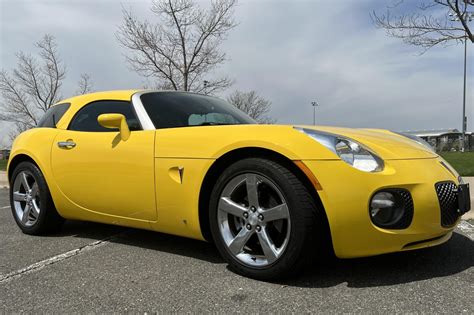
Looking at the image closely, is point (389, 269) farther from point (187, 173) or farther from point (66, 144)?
point (66, 144)

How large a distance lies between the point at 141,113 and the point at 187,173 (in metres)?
0.77

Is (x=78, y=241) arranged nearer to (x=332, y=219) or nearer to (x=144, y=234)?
(x=144, y=234)

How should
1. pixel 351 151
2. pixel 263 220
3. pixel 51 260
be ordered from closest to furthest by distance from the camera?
pixel 351 151, pixel 263 220, pixel 51 260

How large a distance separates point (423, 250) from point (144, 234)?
7.81ft

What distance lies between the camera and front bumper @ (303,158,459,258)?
7.48 ft

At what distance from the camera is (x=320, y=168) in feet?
7.72

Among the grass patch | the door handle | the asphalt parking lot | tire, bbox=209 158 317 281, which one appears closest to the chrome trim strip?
the door handle

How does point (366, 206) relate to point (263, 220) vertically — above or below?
above

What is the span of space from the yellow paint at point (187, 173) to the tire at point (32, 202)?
0.13m

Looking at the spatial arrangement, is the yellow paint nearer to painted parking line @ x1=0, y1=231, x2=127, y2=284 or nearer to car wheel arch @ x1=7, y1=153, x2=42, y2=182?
car wheel arch @ x1=7, y1=153, x2=42, y2=182

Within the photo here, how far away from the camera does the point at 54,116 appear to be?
3986mm

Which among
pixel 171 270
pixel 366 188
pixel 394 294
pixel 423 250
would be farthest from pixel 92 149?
pixel 423 250

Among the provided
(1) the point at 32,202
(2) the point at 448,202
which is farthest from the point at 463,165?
(1) the point at 32,202

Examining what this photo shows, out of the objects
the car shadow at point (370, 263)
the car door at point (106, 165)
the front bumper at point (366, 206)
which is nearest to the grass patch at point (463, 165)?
the car shadow at point (370, 263)
